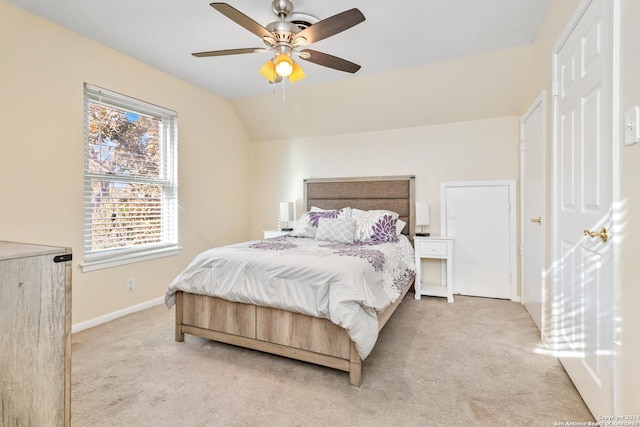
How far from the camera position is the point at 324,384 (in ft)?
6.15

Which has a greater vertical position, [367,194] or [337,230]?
[367,194]

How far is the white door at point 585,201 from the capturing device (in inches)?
54.5

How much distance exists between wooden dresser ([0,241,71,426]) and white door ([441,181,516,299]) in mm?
3715

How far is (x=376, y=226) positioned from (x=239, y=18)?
238cm

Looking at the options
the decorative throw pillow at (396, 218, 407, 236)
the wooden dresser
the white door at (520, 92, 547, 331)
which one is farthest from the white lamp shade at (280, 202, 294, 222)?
the wooden dresser

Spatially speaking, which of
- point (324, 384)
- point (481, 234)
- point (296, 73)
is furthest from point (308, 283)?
point (481, 234)

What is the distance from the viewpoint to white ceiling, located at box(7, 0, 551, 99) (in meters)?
2.29

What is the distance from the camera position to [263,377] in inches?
77.0

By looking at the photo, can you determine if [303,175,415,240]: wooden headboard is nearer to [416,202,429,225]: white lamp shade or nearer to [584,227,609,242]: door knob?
[416,202,429,225]: white lamp shade

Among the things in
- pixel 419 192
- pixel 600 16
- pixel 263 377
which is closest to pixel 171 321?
pixel 263 377

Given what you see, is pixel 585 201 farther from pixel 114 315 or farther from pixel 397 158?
pixel 114 315

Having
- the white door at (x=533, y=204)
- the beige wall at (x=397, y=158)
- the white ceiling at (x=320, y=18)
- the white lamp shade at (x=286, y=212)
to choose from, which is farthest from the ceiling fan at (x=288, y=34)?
the white lamp shade at (x=286, y=212)

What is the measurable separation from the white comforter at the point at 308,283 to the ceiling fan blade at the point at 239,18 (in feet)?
4.94

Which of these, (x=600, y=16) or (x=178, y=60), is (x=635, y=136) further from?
(x=178, y=60)
